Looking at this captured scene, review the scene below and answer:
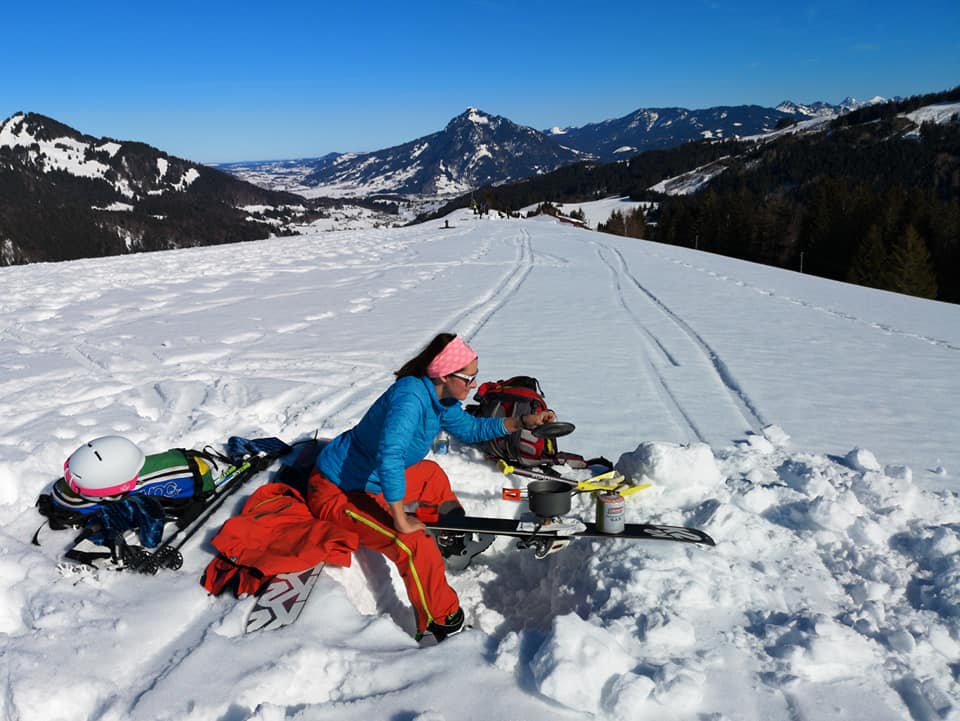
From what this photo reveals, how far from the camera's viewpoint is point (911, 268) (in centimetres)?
3497

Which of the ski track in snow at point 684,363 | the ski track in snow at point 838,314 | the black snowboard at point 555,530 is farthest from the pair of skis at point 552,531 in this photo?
the ski track in snow at point 838,314

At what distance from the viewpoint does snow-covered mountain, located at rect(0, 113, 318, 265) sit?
112375 mm

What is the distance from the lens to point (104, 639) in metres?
2.93

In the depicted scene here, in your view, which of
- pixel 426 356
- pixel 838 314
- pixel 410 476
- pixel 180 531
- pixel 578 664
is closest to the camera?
pixel 578 664

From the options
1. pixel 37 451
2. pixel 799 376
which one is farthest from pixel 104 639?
pixel 799 376

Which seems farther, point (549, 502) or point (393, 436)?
point (549, 502)

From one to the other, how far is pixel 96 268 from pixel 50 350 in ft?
41.7

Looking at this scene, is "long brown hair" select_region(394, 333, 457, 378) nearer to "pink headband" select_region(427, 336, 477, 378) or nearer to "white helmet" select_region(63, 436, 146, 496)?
"pink headband" select_region(427, 336, 477, 378)

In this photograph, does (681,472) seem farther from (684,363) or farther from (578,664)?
(684,363)

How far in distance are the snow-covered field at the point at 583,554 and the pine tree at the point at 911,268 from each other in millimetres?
30249

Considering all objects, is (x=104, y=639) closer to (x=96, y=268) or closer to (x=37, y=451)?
(x=37, y=451)

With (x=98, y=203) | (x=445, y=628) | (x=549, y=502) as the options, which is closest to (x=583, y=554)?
(x=549, y=502)

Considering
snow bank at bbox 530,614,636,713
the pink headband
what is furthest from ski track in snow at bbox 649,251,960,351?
snow bank at bbox 530,614,636,713

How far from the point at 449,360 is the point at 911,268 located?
41.2m
